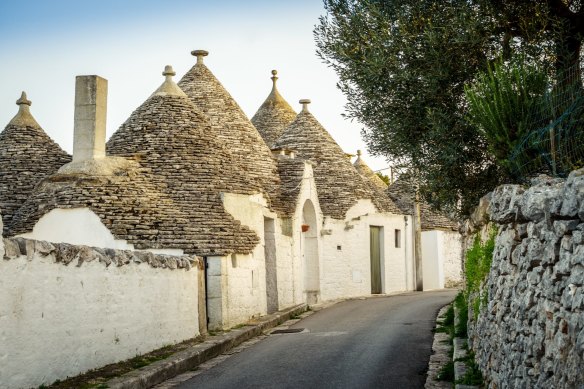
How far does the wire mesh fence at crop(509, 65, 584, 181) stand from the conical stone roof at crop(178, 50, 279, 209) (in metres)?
12.3

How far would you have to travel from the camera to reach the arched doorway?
2575 centimetres

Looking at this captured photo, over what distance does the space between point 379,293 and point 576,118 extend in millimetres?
21798

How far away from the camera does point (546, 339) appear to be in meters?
5.30

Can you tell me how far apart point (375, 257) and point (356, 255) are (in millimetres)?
1689

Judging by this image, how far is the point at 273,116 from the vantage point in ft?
108

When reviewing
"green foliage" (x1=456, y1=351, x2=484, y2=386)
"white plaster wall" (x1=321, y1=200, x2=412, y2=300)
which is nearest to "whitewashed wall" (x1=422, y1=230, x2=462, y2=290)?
"white plaster wall" (x1=321, y1=200, x2=412, y2=300)

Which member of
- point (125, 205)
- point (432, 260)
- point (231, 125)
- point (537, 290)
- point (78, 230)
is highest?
point (231, 125)

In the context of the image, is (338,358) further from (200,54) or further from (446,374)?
(200,54)

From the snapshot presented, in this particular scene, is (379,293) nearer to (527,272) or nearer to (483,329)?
(483,329)

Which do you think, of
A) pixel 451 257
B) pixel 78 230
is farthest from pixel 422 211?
pixel 78 230

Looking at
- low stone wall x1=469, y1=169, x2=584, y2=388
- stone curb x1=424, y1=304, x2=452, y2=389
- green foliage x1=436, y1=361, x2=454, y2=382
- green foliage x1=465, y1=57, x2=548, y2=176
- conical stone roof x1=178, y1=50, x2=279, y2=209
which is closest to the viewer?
low stone wall x1=469, y1=169, x2=584, y2=388

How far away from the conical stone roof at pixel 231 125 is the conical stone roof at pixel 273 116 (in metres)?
7.39

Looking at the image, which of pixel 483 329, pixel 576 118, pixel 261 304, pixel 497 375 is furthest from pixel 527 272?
pixel 261 304

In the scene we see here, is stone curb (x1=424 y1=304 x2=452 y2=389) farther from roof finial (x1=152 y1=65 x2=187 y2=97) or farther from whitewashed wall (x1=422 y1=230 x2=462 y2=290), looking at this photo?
whitewashed wall (x1=422 y1=230 x2=462 y2=290)
